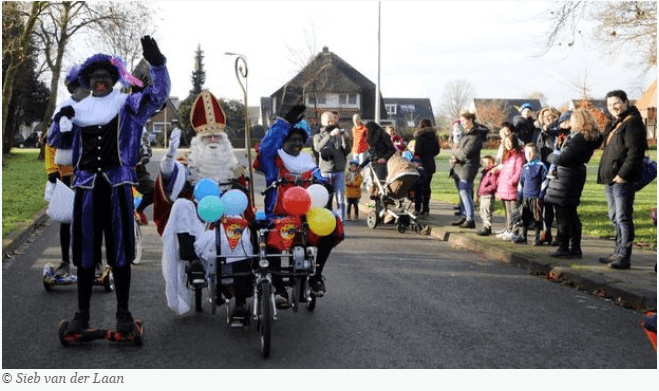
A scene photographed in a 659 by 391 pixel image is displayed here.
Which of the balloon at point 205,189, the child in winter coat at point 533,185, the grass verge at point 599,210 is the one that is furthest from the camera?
the grass verge at point 599,210

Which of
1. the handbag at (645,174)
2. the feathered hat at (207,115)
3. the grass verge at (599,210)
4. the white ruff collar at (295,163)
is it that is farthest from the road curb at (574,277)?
the feathered hat at (207,115)

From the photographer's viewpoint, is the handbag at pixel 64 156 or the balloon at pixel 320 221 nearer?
the handbag at pixel 64 156

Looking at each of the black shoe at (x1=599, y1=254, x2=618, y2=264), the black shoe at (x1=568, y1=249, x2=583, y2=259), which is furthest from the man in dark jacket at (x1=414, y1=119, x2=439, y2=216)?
the black shoe at (x1=599, y1=254, x2=618, y2=264)

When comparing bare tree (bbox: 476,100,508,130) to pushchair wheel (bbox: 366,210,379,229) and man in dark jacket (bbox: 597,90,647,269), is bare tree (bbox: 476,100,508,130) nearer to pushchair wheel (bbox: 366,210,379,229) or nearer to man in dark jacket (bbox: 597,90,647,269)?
pushchair wheel (bbox: 366,210,379,229)

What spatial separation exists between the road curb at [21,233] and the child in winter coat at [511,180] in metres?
6.64

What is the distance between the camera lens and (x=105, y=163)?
6156 millimetres

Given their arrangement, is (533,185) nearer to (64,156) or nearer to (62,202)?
(62,202)

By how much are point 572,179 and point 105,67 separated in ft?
20.0

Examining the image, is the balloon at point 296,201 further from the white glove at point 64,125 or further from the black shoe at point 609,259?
the black shoe at point 609,259

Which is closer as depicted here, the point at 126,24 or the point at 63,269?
the point at 63,269

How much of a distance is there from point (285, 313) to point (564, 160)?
452cm

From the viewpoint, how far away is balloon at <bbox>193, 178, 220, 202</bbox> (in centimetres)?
670

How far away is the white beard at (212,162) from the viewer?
703 cm

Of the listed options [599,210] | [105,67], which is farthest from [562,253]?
[599,210]
